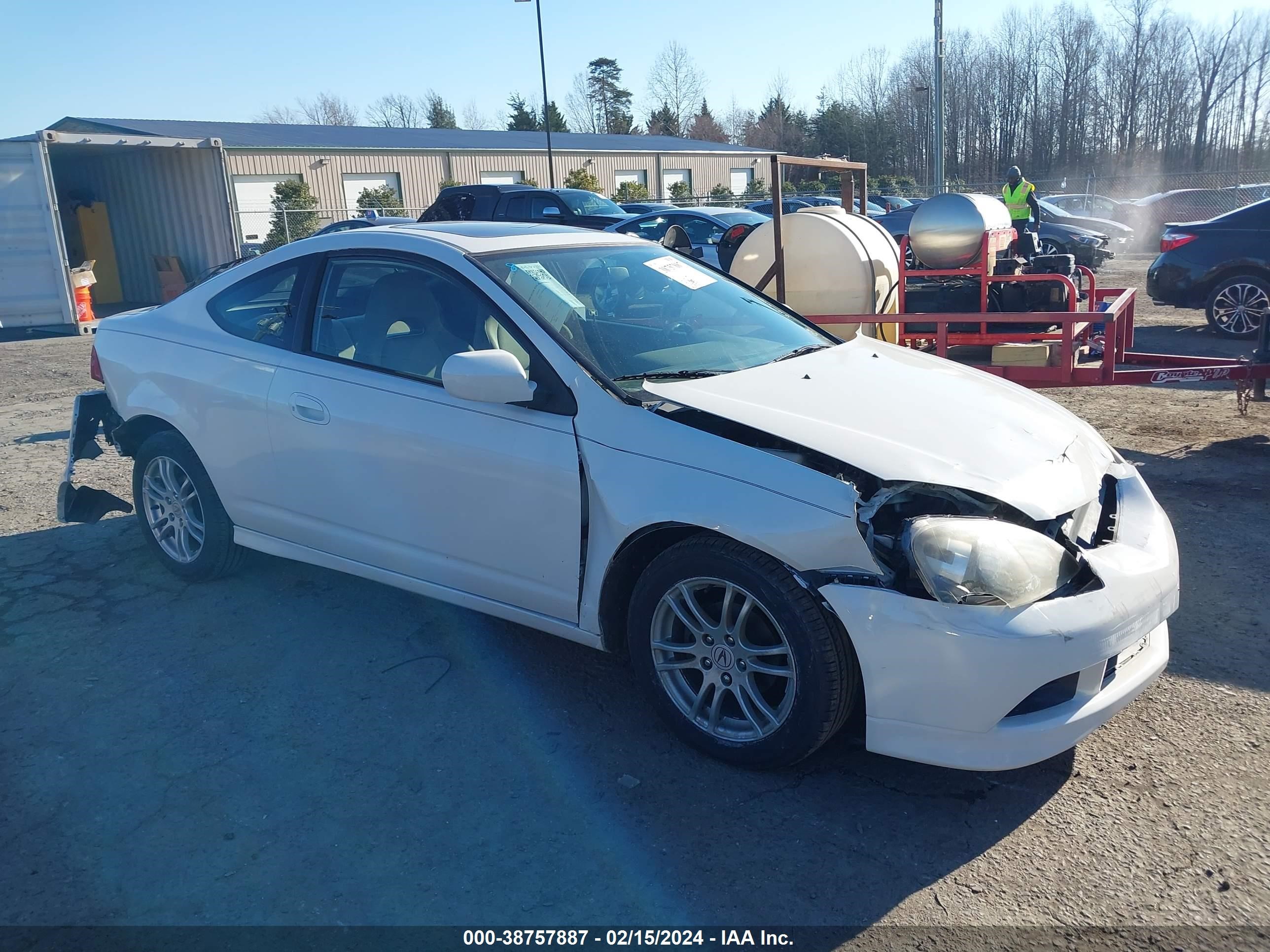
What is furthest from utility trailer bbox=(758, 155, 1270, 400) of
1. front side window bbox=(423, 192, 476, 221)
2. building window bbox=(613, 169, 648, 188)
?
building window bbox=(613, 169, 648, 188)

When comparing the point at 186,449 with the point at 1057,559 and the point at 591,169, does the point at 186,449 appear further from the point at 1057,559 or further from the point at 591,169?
the point at 591,169

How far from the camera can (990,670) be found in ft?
8.77

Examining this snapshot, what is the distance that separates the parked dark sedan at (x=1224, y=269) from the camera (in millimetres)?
10875

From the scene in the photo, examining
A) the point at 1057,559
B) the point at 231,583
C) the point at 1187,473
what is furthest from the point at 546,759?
the point at 1187,473

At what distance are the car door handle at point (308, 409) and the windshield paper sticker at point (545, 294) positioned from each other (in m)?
0.95

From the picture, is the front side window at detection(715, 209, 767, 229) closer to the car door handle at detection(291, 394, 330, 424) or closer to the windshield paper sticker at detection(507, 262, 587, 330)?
the windshield paper sticker at detection(507, 262, 587, 330)

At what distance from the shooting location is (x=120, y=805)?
313cm

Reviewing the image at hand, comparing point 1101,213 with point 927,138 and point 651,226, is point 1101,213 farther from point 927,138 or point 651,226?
point 927,138

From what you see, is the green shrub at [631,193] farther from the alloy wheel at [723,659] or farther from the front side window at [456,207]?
the alloy wheel at [723,659]

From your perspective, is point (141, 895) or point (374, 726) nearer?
point (141, 895)

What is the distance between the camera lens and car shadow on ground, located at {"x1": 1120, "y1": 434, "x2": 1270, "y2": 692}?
3.84m

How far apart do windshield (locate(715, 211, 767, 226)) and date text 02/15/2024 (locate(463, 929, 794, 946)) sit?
53.1 feet

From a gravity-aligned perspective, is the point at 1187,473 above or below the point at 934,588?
below

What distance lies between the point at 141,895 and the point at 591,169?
1635 inches
